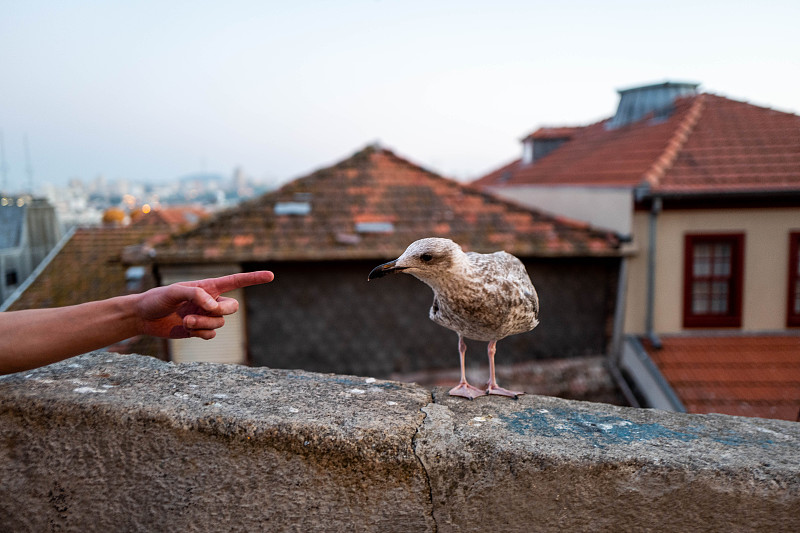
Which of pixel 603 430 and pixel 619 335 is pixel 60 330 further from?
pixel 619 335

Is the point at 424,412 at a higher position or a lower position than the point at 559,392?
higher

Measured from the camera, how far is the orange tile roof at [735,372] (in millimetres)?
6273

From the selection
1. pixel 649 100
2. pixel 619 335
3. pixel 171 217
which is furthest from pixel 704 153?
pixel 171 217

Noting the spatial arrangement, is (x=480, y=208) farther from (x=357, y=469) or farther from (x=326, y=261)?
(x=357, y=469)

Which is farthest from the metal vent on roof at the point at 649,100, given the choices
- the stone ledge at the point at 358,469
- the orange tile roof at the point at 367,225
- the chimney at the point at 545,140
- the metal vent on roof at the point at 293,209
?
the stone ledge at the point at 358,469

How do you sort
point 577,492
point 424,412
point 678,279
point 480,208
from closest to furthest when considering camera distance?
point 577,492, point 424,412, point 678,279, point 480,208

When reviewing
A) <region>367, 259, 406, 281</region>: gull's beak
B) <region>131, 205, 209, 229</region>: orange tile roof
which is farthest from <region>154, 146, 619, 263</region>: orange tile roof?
<region>367, 259, 406, 281</region>: gull's beak

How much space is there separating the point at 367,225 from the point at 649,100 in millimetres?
7205

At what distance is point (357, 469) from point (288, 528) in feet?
0.77

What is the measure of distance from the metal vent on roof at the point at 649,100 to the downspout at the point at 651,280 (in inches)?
153

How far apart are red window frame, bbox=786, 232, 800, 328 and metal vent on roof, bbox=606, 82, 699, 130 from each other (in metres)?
4.03

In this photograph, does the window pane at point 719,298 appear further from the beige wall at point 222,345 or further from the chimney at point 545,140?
the chimney at point 545,140

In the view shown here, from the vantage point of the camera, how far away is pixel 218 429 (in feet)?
4.68

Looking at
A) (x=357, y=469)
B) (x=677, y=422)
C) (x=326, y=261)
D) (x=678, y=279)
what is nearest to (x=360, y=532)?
(x=357, y=469)
